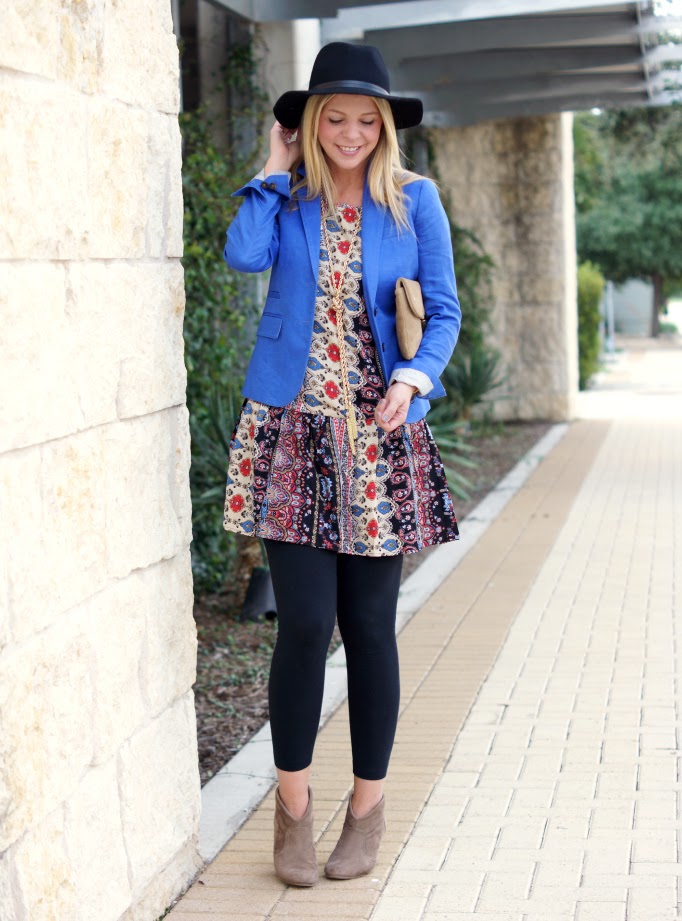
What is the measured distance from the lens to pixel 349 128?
116 inches

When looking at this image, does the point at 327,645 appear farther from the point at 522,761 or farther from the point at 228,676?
the point at 228,676

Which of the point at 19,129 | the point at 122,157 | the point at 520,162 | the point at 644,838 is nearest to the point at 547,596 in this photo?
the point at 644,838

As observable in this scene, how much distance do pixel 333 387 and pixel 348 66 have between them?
2.41 feet

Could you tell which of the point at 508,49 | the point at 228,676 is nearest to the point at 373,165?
the point at 228,676

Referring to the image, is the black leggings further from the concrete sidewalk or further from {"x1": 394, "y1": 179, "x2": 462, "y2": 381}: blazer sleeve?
{"x1": 394, "y1": 179, "x2": 462, "y2": 381}: blazer sleeve

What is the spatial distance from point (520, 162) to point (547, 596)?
8.56m

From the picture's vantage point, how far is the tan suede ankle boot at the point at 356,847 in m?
3.09

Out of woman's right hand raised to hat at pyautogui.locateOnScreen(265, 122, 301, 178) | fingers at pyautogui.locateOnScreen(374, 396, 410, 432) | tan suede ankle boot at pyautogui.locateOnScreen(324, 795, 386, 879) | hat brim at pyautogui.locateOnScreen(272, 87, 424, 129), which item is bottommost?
tan suede ankle boot at pyautogui.locateOnScreen(324, 795, 386, 879)

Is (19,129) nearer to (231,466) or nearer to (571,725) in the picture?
(231,466)

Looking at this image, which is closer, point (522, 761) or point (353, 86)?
point (353, 86)

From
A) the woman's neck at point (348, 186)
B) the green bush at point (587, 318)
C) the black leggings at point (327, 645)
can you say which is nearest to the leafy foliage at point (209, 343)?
the black leggings at point (327, 645)

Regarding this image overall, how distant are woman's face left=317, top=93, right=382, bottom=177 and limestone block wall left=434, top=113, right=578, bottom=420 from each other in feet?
35.4

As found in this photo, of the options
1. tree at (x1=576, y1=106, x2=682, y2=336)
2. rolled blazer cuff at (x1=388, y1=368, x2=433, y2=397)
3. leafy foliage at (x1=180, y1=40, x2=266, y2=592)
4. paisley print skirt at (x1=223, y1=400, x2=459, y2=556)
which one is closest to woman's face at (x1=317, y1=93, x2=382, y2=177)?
rolled blazer cuff at (x1=388, y1=368, x2=433, y2=397)

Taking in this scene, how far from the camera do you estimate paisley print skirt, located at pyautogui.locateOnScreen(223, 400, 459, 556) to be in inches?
115
